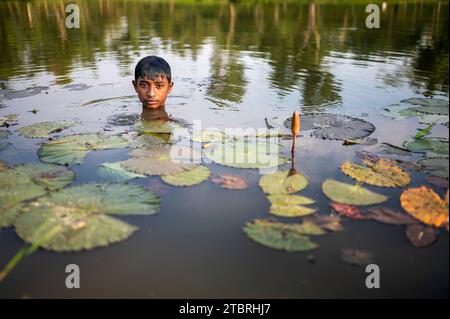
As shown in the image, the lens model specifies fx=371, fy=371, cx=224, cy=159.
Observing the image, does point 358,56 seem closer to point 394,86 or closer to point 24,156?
point 394,86

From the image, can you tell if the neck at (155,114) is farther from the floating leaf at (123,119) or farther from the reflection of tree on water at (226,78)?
the reflection of tree on water at (226,78)

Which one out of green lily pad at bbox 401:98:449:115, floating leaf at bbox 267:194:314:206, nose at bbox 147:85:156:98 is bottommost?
floating leaf at bbox 267:194:314:206

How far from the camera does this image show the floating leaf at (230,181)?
330cm

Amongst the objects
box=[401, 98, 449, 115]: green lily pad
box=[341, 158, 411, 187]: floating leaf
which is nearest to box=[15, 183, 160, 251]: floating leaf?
box=[341, 158, 411, 187]: floating leaf

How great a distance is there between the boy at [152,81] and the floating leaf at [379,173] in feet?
9.61

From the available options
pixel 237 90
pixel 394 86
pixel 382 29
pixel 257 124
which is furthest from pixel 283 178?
pixel 382 29

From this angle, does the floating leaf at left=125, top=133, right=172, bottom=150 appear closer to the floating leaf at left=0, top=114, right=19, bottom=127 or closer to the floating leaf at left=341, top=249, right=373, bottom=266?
the floating leaf at left=0, top=114, right=19, bottom=127

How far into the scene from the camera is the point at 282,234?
2.56m

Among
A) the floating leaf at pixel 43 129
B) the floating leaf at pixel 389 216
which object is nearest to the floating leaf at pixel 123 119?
the floating leaf at pixel 43 129

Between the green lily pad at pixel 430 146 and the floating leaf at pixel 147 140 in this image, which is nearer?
the green lily pad at pixel 430 146

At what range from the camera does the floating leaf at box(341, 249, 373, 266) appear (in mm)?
2406

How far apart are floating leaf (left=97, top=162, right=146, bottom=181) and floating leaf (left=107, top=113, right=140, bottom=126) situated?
1572 millimetres

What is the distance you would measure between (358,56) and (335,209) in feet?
27.9

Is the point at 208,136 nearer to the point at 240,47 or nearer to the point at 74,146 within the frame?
the point at 74,146
